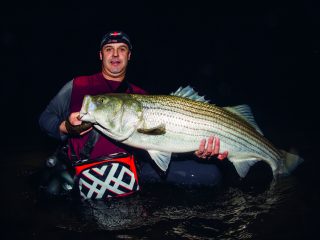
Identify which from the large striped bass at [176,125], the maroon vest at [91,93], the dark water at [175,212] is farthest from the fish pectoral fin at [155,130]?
the dark water at [175,212]

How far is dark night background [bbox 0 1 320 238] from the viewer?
8.82 m

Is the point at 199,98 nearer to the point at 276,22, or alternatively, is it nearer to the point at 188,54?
the point at 188,54

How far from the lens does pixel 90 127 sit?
10.1 feet

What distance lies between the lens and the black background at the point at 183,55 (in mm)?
9758

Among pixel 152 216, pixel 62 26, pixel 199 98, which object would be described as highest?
pixel 62 26

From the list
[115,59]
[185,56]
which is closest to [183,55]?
[185,56]

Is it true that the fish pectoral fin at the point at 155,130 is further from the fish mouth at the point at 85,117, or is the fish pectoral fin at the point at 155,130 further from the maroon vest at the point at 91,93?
the maroon vest at the point at 91,93

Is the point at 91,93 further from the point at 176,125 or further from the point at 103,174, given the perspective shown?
the point at 176,125

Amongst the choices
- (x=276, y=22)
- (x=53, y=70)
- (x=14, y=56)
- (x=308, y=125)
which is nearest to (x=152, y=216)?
(x=308, y=125)

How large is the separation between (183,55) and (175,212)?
25124 mm

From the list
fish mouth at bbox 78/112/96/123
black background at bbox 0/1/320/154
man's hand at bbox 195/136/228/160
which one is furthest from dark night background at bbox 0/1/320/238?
fish mouth at bbox 78/112/96/123

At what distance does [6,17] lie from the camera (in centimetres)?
2902

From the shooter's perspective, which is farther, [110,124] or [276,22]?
[276,22]

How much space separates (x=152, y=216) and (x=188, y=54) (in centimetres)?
2579
